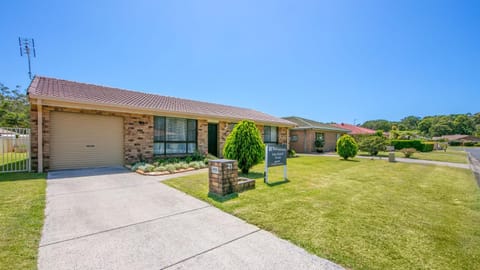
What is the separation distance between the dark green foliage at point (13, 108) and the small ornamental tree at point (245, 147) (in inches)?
1259

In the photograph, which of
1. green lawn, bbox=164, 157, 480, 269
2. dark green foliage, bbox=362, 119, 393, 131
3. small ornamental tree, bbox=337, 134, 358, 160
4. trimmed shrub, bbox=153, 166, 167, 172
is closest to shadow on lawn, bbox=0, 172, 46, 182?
trimmed shrub, bbox=153, 166, 167, 172

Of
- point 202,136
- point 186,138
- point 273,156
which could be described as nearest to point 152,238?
point 273,156

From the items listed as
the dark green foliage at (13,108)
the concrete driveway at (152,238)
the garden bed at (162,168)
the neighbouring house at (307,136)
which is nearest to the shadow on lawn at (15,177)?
the concrete driveway at (152,238)

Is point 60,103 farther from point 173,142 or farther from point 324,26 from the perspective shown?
point 324,26

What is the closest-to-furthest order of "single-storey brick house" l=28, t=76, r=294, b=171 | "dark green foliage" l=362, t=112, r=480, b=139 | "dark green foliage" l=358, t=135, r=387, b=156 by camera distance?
1. "single-storey brick house" l=28, t=76, r=294, b=171
2. "dark green foliage" l=358, t=135, r=387, b=156
3. "dark green foliage" l=362, t=112, r=480, b=139

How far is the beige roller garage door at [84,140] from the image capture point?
7.85 meters

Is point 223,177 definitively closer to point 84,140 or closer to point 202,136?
point 84,140

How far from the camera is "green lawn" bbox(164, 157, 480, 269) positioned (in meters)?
2.52

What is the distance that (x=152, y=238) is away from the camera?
290 centimetres

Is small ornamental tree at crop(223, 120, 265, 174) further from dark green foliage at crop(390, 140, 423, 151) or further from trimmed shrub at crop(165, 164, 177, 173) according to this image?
dark green foliage at crop(390, 140, 423, 151)

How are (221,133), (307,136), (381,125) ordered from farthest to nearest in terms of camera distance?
(381,125), (307,136), (221,133)

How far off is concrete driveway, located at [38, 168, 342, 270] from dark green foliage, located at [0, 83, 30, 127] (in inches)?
1202

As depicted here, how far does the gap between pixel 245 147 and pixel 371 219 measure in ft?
15.3

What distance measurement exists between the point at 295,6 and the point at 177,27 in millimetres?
6041
